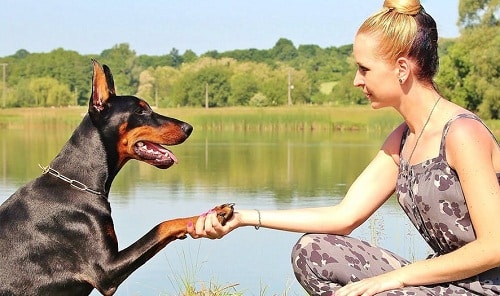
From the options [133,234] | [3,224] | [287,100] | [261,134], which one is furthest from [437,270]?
[287,100]

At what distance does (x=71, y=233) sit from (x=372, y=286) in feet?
4.13

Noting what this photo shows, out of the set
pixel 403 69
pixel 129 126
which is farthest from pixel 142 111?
pixel 403 69

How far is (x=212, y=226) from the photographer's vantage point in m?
3.25

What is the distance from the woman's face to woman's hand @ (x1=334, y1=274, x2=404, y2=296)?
0.59m

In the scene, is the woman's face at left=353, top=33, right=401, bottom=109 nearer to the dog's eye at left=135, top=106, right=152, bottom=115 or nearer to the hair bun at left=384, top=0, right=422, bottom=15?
the hair bun at left=384, top=0, right=422, bottom=15

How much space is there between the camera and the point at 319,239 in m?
3.10

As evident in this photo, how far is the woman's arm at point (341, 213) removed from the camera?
328 centimetres

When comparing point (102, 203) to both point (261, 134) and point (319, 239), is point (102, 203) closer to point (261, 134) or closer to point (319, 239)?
point (319, 239)

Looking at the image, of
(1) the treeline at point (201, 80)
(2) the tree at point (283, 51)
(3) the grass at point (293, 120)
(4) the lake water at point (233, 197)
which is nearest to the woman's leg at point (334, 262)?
(4) the lake water at point (233, 197)

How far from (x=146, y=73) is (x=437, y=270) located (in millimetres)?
66666

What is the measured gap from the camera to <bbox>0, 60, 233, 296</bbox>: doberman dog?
3395 millimetres

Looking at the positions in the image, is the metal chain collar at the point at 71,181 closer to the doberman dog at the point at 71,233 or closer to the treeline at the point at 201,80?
the doberman dog at the point at 71,233

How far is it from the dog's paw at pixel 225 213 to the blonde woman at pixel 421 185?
0.07ft

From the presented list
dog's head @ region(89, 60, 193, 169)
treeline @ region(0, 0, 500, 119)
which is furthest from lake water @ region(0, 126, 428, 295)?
treeline @ region(0, 0, 500, 119)
